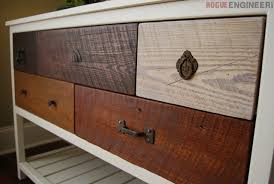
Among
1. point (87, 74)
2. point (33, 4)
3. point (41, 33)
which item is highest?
point (33, 4)

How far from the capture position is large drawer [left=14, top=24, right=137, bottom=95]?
0.57m

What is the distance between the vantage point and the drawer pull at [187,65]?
1.46 ft

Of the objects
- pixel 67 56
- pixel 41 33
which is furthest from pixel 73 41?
pixel 41 33

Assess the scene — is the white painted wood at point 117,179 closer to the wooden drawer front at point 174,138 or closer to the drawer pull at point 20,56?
the wooden drawer front at point 174,138

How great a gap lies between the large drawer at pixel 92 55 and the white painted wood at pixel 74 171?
465mm

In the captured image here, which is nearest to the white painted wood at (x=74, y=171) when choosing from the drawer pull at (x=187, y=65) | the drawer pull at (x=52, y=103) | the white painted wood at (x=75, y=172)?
the white painted wood at (x=75, y=172)

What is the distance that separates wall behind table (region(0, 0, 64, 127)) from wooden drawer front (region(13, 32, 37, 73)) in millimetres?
463

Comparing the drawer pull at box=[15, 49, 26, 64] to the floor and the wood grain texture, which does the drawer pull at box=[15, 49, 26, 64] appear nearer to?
the wood grain texture

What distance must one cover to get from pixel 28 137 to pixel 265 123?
5.21ft

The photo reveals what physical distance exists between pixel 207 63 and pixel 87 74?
367mm

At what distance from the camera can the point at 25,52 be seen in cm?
100

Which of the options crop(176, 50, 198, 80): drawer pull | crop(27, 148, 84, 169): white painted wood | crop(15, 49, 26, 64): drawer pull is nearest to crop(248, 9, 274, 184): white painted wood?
crop(176, 50, 198, 80): drawer pull

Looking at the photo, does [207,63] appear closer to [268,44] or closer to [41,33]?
[268,44]

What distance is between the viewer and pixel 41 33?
88 cm
